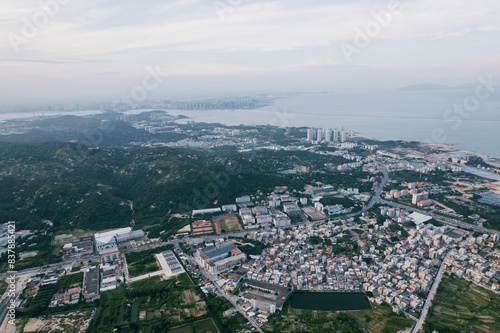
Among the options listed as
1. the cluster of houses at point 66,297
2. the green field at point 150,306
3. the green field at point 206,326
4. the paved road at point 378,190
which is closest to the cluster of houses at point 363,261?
the green field at point 150,306

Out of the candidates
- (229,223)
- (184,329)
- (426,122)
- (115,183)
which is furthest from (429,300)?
(426,122)

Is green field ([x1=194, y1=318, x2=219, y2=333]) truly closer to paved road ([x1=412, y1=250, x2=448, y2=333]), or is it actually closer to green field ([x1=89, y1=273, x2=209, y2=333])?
green field ([x1=89, y1=273, x2=209, y2=333])

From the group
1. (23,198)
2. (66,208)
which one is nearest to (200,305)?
(66,208)

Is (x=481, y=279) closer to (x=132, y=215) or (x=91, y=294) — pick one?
(x=91, y=294)

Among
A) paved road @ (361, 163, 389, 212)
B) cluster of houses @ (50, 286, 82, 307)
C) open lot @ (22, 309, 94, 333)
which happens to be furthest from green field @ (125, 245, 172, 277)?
paved road @ (361, 163, 389, 212)

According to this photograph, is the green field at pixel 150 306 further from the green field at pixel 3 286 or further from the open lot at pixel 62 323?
the green field at pixel 3 286

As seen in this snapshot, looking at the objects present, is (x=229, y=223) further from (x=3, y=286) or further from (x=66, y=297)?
(x=3, y=286)
